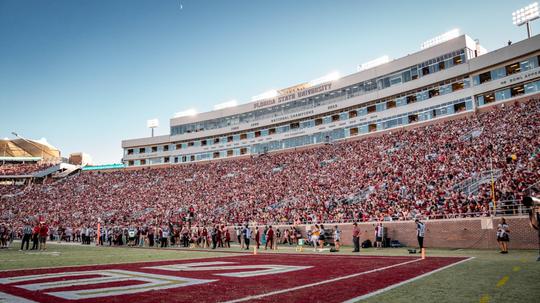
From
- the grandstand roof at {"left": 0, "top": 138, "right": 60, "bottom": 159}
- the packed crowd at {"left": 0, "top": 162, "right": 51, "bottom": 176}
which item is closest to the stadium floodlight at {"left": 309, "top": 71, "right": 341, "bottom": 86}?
the packed crowd at {"left": 0, "top": 162, "right": 51, "bottom": 176}

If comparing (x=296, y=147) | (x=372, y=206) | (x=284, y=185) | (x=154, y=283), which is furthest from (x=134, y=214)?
(x=154, y=283)

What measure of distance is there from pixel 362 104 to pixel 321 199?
2162 cm

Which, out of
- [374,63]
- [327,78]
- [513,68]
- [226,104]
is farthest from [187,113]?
[513,68]

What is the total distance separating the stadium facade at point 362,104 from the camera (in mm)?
38812

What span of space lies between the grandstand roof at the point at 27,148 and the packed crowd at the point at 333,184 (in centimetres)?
4688

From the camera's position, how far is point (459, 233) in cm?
2242

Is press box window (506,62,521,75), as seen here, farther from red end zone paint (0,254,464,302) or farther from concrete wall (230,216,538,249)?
red end zone paint (0,254,464,302)

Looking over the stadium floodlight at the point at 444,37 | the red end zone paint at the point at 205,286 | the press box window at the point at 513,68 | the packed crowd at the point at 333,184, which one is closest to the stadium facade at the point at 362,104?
the press box window at the point at 513,68

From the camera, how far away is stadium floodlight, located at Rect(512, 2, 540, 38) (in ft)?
142

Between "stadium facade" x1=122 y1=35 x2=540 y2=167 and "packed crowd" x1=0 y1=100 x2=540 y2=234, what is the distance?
3062 mm

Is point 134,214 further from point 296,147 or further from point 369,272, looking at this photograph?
point 369,272

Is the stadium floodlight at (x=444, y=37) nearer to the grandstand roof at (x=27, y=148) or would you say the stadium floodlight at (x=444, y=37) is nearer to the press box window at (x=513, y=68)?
the press box window at (x=513, y=68)

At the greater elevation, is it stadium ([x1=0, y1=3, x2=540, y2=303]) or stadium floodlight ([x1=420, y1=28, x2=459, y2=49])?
stadium floodlight ([x1=420, y1=28, x2=459, y2=49])

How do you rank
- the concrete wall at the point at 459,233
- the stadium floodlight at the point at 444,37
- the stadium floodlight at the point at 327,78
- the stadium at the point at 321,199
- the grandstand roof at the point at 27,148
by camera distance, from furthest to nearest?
the grandstand roof at the point at 27,148, the stadium floodlight at the point at 327,78, the stadium floodlight at the point at 444,37, the concrete wall at the point at 459,233, the stadium at the point at 321,199
